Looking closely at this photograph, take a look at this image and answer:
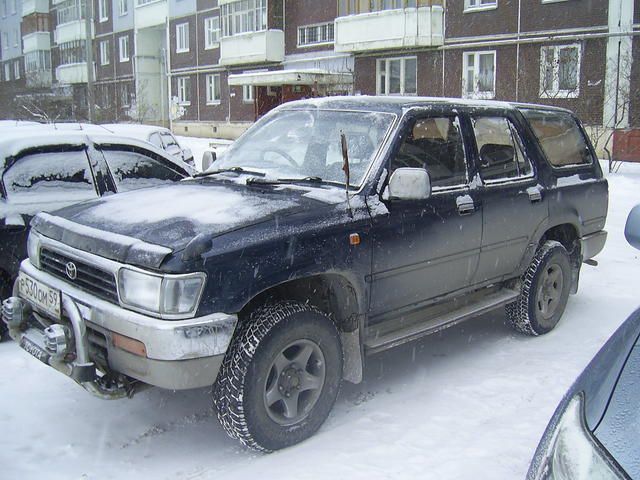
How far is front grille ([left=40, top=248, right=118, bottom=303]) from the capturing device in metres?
3.46

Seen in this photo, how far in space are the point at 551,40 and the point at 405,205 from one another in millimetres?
21299

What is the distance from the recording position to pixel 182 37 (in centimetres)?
4234

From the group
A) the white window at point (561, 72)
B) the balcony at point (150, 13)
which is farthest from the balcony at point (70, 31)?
the white window at point (561, 72)

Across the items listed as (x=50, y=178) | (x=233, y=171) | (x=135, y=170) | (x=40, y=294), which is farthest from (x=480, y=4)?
(x=40, y=294)

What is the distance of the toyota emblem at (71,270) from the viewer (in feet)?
12.1

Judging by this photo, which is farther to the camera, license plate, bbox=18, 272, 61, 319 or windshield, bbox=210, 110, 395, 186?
windshield, bbox=210, 110, 395, 186

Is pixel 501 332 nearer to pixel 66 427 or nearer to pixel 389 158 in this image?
pixel 389 158

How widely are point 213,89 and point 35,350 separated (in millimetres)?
37807

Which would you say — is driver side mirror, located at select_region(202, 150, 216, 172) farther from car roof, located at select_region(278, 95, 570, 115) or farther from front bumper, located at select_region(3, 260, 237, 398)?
front bumper, located at select_region(3, 260, 237, 398)

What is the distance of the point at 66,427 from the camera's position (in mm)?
4051

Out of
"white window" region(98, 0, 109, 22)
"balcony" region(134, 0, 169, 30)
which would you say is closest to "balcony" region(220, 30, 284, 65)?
"balcony" region(134, 0, 169, 30)

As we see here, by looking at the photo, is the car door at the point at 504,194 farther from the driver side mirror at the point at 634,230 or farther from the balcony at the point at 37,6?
the balcony at the point at 37,6

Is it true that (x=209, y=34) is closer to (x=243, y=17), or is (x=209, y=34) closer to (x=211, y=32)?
(x=211, y=32)

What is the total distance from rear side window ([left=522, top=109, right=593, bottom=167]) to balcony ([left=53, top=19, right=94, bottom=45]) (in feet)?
173
